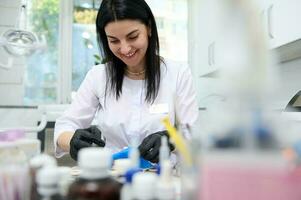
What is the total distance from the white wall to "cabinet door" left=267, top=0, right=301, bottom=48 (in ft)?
6.35

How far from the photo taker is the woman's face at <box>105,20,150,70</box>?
1.04 metres

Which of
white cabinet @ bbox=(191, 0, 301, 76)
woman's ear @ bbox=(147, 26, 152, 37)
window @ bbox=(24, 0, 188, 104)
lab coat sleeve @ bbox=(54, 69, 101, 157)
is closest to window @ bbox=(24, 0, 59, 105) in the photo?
window @ bbox=(24, 0, 188, 104)

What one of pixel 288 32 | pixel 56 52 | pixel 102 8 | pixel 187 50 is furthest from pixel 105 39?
pixel 187 50

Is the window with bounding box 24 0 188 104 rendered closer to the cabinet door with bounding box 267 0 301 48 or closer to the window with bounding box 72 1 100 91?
the window with bounding box 72 1 100 91

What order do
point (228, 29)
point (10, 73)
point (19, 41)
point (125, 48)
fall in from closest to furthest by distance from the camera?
point (228, 29) → point (125, 48) → point (19, 41) → point (10, 73)

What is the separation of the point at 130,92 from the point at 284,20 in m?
0.83

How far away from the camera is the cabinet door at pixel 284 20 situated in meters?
1.38

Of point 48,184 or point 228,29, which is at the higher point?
point 228,29

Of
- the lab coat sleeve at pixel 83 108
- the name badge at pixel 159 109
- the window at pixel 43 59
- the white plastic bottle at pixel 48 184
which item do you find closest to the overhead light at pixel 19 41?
the lab coat sleeve at pixel 83 108

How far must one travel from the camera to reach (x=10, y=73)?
252 centimetres

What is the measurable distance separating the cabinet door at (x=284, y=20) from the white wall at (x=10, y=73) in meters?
1.94

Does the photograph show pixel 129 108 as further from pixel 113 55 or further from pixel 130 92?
pixel 113 55

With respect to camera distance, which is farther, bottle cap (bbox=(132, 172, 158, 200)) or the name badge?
the name badge

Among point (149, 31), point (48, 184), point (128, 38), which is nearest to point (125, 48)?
point (128, 38)
